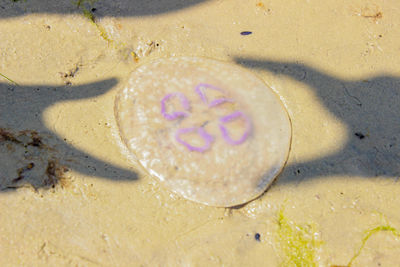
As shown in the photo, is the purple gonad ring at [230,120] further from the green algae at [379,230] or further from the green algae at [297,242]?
the green algae at [379,230]

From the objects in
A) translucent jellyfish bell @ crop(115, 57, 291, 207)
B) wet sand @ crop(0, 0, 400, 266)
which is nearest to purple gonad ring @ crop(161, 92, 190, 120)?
translucent jellyfish bell @ crop(115, 57, 291, 207)

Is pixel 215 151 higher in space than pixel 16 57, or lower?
lower

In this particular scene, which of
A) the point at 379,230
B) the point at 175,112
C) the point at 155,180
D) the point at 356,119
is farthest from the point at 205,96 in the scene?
the point at 379,230

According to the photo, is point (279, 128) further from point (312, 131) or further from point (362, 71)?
point (362, 71)

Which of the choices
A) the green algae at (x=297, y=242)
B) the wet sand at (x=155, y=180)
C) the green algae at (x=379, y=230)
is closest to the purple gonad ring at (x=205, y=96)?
the wet sand at (x=155, y=180)

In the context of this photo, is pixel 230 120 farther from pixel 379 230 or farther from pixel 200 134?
pixel 379 230

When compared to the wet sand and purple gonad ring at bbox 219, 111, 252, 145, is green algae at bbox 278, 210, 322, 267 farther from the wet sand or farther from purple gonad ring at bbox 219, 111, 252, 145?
purple gonad ring at bbox 219, 111, 252, 145

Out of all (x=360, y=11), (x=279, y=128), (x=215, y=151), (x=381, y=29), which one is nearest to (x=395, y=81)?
(x=381, y=29)
